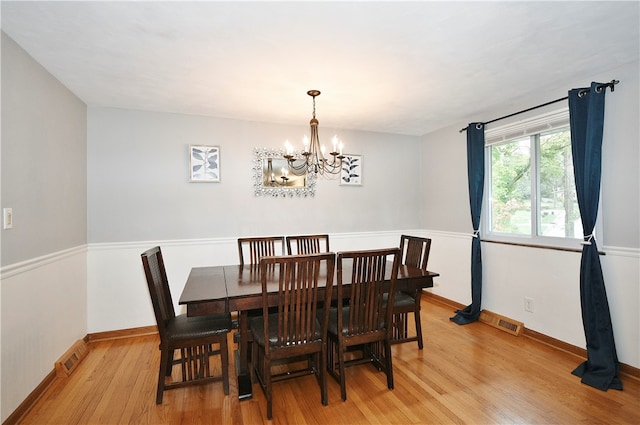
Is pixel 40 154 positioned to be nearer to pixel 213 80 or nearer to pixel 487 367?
pixel 213 80

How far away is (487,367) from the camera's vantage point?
249cm

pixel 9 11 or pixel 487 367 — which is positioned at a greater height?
pixel 9 11

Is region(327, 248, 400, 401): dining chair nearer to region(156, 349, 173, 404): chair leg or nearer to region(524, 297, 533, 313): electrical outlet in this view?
region(156, 349, 173, 404): chair leg

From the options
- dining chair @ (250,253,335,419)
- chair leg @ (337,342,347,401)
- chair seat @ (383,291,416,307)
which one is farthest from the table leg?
chair seat @ (383,291,416,307)

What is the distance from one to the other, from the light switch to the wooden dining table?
1067 millimetres

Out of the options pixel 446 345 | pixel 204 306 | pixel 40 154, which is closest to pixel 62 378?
pixel 204 306

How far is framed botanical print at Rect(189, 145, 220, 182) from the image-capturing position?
342cm

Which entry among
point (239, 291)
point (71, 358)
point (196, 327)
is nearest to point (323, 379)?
point (239, 291)

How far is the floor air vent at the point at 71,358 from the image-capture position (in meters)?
2.40

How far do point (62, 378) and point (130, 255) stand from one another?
3.85ft

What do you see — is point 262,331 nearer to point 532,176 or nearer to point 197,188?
point 197,188

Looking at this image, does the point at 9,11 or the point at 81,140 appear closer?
the point at 9,11

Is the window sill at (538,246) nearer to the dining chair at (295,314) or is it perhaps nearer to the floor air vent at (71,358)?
the dining chair at (295,314)

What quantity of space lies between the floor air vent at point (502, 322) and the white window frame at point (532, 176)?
31.3 inches
